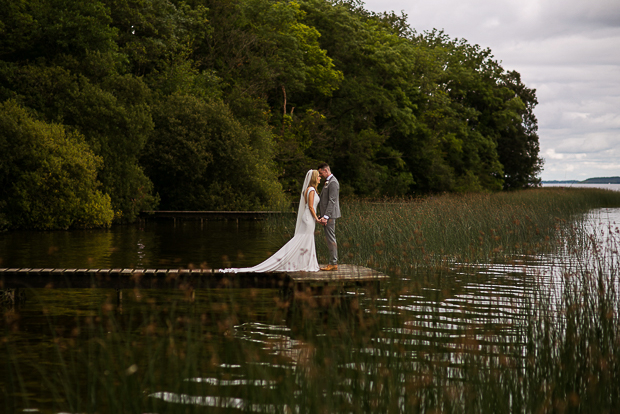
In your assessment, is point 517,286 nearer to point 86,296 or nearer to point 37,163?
point 86,296

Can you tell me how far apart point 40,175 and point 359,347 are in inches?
776

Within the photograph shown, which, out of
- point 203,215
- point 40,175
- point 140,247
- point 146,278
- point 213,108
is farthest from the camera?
point 213,108

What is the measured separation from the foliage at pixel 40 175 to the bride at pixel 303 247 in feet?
49.1

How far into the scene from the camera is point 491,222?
1589 cm

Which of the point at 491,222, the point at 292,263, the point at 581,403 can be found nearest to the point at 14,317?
the point at 292,263

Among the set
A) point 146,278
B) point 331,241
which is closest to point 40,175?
point 146,278

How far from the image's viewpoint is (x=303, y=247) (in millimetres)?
9492

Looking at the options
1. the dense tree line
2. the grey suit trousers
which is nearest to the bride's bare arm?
the grey suit trousers

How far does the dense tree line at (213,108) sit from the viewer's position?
76.0ft

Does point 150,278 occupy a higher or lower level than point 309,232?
lower

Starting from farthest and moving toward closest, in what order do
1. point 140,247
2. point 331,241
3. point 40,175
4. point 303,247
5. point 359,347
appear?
point 40,175, point 140,247, point 331,241, point 303,247, point 359,347

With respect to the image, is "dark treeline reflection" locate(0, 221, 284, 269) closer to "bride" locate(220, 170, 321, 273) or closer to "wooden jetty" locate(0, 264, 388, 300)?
"wooden jetty" locate(0, 264, 388, 300)

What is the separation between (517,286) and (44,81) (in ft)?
70.3

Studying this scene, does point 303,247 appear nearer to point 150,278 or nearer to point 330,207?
point 330,207
